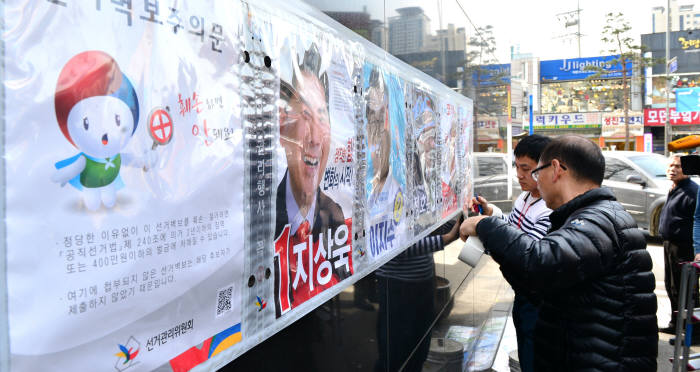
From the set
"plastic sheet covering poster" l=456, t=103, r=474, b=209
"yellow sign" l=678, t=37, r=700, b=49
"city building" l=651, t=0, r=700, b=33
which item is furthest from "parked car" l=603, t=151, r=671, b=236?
"city building" l=651, t=0, r=700, b=33

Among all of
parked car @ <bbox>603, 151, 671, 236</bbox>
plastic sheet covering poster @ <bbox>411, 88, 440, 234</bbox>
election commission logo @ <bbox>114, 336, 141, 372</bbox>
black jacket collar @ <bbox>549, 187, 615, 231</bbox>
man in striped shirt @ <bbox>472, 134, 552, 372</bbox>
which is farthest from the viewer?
parked car @ <bbox>603, 151, 671, 236</bbox>

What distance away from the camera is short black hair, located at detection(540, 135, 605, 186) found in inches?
77.0

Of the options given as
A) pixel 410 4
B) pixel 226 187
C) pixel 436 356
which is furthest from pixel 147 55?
pixel 436 356

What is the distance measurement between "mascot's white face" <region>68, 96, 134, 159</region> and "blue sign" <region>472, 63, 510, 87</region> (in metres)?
4.03

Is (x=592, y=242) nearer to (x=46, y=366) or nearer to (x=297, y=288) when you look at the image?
(x=297, y=288)

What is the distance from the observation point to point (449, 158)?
11.1 feet

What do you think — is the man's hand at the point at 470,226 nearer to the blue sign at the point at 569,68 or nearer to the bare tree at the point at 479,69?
the bare tree at the point at 479,69

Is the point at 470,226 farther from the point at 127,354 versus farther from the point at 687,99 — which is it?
the point at 687,99

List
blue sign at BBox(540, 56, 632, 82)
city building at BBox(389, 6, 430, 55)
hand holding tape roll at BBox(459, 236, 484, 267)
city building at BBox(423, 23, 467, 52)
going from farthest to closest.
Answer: blue sign at BBox(540, 56, 632, 82) → city building at BBox(423, 23, 467, 52) → city building at BBox(389, 6, 430, 55) → hand holding tape roll at BBox(459, 236, 484, 267)

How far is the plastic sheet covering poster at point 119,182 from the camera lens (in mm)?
705

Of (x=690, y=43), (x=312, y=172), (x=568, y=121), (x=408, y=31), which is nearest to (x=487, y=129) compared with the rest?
(x=408, y=31)

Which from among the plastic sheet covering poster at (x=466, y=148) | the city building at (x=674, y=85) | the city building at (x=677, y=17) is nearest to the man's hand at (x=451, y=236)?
the plastic sheet covering poster at (x=466, y=148)

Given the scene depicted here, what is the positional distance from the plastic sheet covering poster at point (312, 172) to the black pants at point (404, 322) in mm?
575

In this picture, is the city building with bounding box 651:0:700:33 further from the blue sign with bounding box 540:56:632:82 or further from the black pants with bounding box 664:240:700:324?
the black pants with bounding box 664:240:700:324
